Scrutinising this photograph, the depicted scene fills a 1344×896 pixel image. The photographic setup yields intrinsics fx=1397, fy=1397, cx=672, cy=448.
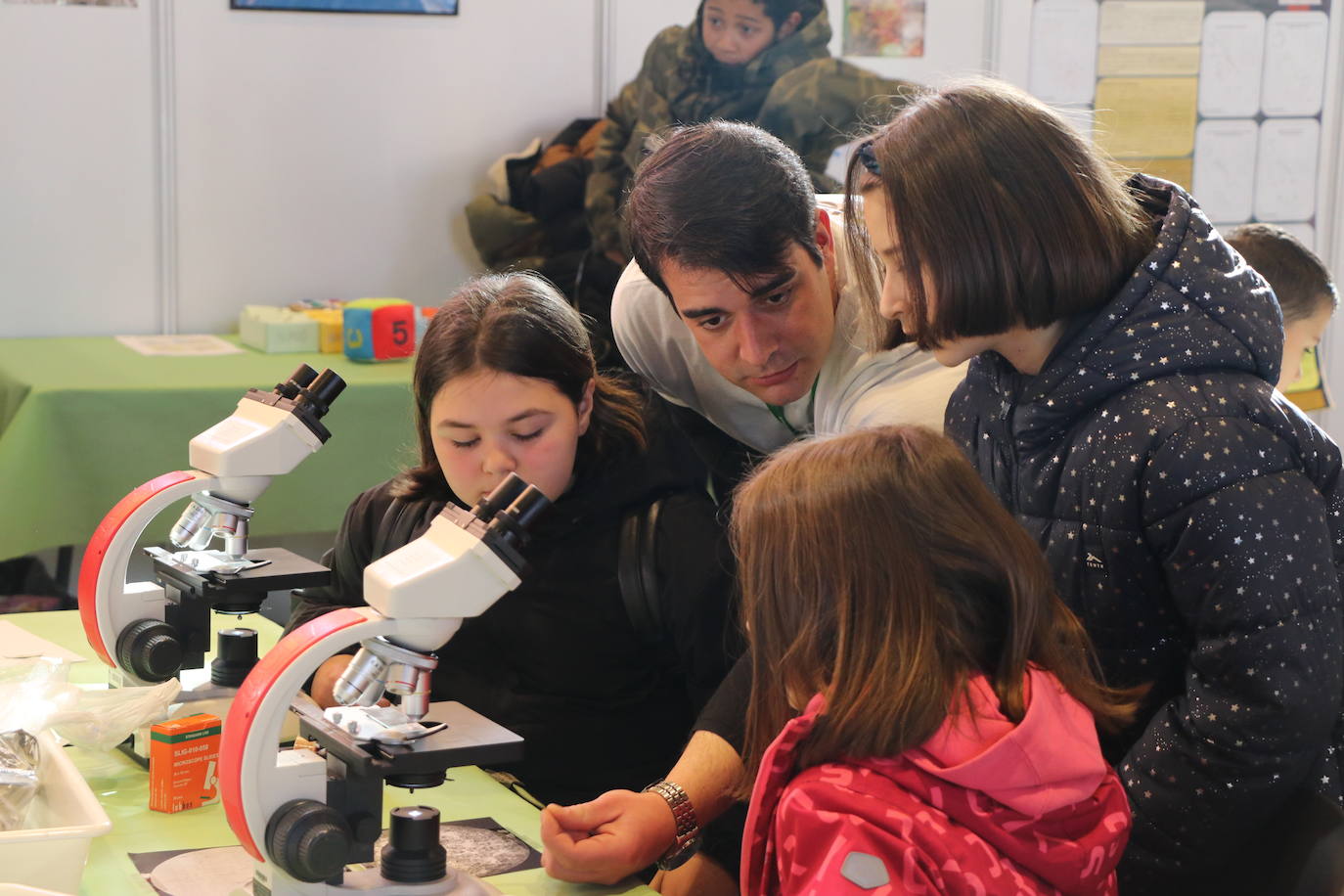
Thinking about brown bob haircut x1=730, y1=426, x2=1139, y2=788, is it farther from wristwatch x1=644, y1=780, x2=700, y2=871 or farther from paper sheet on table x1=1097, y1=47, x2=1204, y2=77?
paper sheet on table x1=1097, y1=47, x2=1204, y2=77

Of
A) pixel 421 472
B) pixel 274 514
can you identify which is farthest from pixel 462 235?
pixel 421 472

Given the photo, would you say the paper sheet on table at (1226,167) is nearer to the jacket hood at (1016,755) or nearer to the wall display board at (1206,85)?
the wall display board at (1206,85)

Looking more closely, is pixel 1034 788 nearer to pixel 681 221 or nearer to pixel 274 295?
Answer: pixel 681 221

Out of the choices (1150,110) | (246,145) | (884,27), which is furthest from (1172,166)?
(246,145)

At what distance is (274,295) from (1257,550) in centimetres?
355

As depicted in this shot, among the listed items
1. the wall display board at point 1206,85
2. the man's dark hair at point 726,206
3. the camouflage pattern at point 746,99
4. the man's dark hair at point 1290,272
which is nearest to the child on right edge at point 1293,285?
the man's dark hair at point 1290,272

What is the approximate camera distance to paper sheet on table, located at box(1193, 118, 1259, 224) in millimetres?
4930

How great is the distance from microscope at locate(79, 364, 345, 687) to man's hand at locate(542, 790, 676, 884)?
14.8 inches

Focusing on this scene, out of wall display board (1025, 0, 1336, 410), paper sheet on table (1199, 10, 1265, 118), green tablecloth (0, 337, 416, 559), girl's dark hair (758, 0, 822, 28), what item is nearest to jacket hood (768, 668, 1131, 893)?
green tablecloth (0, 337, 416, 559)

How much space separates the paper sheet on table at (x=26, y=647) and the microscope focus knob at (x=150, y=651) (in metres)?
0.19

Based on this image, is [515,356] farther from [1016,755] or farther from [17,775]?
[1016,755]

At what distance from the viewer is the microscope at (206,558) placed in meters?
1.36

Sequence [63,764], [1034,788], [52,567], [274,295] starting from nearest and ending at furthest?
1. [1034,788]
2. [63,764]
3. [52,567]
4. [274,295]

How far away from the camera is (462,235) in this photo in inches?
172
